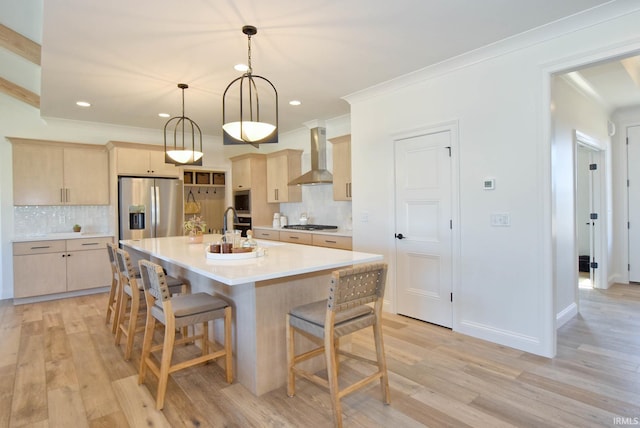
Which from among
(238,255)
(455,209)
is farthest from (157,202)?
(455,209)

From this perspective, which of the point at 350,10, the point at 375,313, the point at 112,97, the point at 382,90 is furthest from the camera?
the point at 112,97

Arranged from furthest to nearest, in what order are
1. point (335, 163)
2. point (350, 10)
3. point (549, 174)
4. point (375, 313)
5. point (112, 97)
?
point (335, 163) → point (112, 97) → point (549, 174) → point (350, 10) → point (375, 313)

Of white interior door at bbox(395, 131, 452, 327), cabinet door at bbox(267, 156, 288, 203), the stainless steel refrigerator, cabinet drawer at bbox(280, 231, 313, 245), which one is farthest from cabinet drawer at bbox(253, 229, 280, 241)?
white interior door at bbox(395, 131, 452, 327)

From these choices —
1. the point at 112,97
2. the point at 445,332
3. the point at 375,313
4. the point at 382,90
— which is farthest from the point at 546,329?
the point at 112,97

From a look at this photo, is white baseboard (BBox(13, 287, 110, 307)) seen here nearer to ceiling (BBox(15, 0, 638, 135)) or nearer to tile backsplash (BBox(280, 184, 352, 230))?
ceiling (BBox(15, 0, 638, 135))

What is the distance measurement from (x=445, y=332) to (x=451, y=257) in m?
0.73

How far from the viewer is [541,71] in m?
2.81

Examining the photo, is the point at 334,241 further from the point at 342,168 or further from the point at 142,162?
the point at 142,162

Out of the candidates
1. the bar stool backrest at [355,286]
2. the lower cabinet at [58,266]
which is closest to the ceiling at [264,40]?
the bar stool backrest at [355,286]

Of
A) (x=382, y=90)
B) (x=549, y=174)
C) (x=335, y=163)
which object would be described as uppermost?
(x=382, y=90)

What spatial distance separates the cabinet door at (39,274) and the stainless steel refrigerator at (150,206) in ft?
2.81

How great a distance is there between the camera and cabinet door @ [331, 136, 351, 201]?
15.6 ft

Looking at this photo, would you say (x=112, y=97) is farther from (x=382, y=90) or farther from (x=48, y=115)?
Answer: (x=382, y=90)

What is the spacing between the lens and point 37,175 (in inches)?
193
